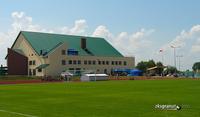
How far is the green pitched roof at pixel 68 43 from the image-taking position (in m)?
120

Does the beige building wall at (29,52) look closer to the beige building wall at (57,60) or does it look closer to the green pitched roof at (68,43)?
the beige building wall at (57,60)

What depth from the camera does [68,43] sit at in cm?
12412

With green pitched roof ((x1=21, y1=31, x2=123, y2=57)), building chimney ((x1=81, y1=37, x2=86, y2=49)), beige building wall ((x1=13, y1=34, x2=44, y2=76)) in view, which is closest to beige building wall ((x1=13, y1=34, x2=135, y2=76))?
beige building wall ((x1=13, y1=34, x2=44, y2=76))

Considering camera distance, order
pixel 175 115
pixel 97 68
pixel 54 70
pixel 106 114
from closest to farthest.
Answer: pixel 175 115, pixel 106 114, pixel 54 70, pixel 97 68

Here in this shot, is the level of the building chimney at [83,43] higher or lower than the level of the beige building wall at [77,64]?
higher

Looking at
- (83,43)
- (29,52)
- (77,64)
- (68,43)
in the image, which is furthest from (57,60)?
(83,43)

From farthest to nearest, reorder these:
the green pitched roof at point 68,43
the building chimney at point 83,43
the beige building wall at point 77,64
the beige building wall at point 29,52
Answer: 1. the building chimney at point 83,43
2. the green pitched roof at point 68,43
3. the beige building wall at point 29,52
4. the beige building wall at point 77,64

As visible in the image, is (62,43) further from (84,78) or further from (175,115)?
(175,115)

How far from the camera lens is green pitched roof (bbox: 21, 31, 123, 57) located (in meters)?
120

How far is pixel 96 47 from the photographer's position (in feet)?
438

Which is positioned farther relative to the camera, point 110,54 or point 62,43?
point 110,54

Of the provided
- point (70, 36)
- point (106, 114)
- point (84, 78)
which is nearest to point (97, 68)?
point (70, 36)

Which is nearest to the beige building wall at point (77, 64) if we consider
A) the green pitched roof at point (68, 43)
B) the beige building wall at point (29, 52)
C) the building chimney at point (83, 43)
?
the green pitched roof at point (68, 43)

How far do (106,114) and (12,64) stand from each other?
105573 mm
